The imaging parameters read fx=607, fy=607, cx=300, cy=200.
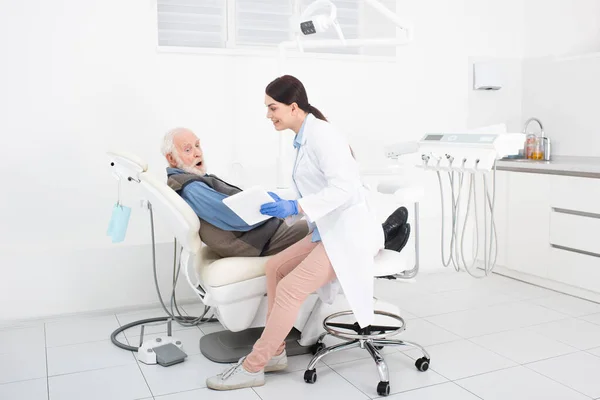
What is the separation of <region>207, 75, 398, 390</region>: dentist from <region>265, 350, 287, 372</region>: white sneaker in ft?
0.25

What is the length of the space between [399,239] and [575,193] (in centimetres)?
140

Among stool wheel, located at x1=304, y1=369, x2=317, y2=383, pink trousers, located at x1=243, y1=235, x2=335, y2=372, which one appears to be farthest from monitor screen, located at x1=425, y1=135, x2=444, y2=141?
stool wheel, located at x1=304, y1=369, x2=317, y2=383

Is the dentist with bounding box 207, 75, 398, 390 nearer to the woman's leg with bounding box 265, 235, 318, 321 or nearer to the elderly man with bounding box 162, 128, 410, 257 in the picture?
the woman's leg with bounding box 265, 235, 318, 321

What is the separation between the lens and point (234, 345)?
107 inches

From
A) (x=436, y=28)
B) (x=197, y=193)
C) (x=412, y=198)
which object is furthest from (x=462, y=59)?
(x=197, y=193)

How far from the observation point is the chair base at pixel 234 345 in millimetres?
2652

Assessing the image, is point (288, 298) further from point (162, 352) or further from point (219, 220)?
point (162, 352)

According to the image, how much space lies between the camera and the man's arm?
97.4 inches

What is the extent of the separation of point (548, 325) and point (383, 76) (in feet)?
6.03

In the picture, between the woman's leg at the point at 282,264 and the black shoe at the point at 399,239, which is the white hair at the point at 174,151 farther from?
the black shoe at the point at 399,239

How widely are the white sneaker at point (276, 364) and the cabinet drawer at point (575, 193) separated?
198cm

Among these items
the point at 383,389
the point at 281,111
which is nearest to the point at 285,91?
the point at 281,111

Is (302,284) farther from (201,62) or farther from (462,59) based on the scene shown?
(462,59)

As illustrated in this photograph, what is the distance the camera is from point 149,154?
3398mm
